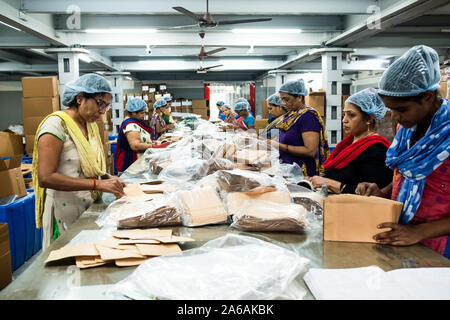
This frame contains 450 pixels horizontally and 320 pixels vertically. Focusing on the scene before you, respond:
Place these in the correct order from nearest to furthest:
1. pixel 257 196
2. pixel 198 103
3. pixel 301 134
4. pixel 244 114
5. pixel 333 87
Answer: pixel 257 196 < pixel 301 134 < pixel 333 87 < pixel 244 114 < pixel 198 103

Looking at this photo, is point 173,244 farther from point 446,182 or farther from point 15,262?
point 15,262

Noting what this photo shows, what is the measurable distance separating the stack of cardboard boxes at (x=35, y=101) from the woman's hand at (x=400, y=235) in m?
6.61

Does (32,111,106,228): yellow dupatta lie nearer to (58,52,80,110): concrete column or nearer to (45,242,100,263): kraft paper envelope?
(45,242,100,263): kraft paper envelope

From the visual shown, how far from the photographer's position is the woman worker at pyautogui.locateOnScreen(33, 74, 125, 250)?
169 cm

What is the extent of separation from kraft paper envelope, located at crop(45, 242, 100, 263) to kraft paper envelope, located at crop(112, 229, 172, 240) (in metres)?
0.14

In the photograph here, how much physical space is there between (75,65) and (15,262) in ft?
17.4

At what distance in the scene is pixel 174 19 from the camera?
674 cm

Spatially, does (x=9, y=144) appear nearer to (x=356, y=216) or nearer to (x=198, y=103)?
(x=356, y=216)

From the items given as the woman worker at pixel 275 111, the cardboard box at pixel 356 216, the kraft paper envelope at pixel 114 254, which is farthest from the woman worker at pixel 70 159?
the woman worker at pixel 275 111

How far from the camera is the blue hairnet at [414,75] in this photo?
4.13ft

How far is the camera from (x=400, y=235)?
4.05 feet

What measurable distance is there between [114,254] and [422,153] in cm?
112

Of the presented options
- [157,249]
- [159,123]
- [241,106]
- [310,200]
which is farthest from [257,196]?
[241,106]
